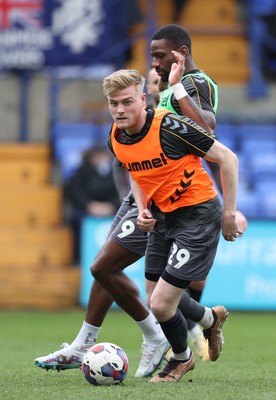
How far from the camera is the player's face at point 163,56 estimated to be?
698 centimetres

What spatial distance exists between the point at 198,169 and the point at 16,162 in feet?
30.7

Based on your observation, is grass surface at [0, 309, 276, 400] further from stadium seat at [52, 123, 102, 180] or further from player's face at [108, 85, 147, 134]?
stadium seat at [52, 123, 102, 180]

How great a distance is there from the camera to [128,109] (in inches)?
259

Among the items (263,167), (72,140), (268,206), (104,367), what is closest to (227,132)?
(263,167)

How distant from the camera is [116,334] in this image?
1093cm

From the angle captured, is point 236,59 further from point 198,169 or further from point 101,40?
point 198,169

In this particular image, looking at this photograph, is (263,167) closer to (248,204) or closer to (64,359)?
(248,204)

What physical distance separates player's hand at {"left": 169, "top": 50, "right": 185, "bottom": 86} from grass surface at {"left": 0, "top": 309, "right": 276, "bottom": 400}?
1908 mm

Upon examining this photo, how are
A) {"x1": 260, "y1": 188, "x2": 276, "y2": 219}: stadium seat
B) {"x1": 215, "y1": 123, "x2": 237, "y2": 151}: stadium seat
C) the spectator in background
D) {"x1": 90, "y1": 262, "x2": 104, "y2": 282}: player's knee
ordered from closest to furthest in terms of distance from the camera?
{"x1": 90, "y1": 262, "x2": 104, "y2": 282}: player's knee < the spectator in background < {"x1": 260, "y1": 188, "x2": 276, "y2": 219}: stadium seat < {"x1": 215, "y1": 123, "x2": 237, "y2": 151}: stadium seat

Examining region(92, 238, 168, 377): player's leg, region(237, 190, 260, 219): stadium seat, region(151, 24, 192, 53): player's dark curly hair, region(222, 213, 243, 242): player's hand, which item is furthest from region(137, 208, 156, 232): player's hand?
region(237, 190, 260, 219): stadium seat

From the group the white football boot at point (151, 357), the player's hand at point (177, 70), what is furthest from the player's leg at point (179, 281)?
the player's hand at point (177, 70)

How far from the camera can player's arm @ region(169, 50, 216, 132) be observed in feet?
21.8

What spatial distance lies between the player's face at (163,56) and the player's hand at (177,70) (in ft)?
0.68

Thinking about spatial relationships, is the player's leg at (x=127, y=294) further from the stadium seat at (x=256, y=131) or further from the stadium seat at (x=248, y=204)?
the stadium seat at (x=256, y=131)
